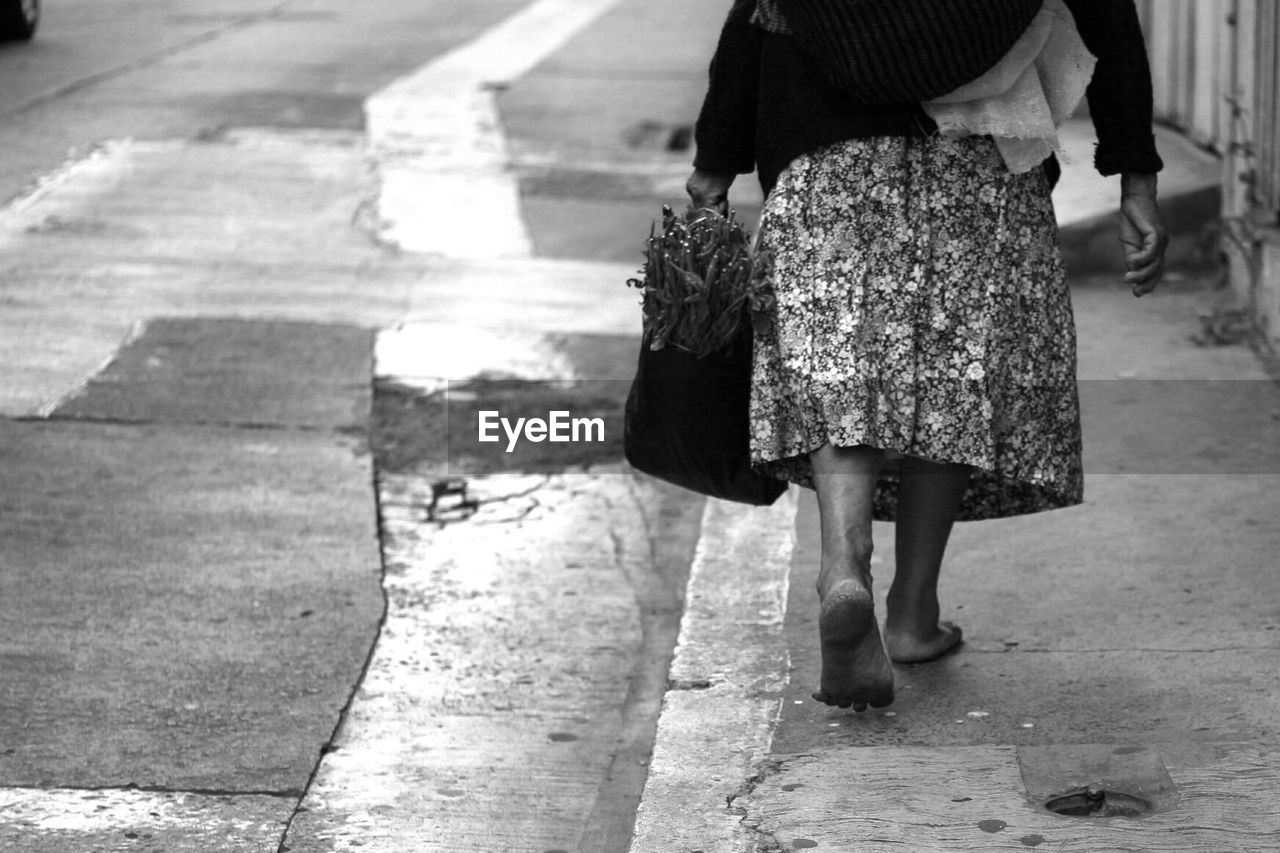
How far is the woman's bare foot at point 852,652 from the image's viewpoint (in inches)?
130

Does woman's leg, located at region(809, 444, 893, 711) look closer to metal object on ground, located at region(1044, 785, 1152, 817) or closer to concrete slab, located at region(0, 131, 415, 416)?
metal object on ground, located at region(1044, 785, 1152, 817)

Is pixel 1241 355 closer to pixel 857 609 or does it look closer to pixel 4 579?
pixel 857 609

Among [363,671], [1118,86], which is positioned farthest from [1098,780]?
[363,671]

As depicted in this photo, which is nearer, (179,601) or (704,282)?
(704,282)

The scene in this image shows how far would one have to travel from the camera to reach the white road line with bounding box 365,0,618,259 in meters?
8.69

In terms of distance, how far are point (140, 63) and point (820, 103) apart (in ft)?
36.5

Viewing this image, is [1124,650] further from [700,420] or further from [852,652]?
[700,420]

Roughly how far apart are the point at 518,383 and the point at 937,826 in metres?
3.49

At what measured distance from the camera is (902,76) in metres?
3.37

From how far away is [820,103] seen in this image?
3518 mm

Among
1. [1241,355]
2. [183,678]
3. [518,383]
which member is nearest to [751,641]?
[183,678]

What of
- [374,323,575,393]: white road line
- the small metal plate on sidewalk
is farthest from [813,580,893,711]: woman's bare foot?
[374,323,575,393]: white road line

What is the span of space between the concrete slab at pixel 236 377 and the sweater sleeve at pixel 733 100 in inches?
100

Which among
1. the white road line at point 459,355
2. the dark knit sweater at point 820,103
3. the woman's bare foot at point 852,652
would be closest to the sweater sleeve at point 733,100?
the dark knit sweater at point 820,103
